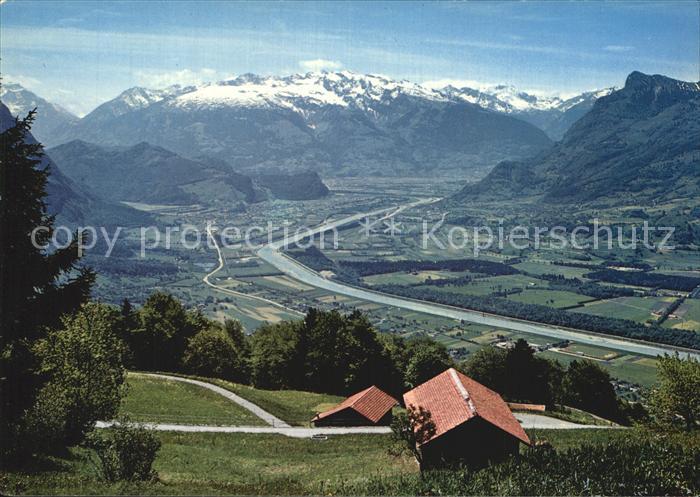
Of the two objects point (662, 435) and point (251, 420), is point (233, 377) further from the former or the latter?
point (662, 435)

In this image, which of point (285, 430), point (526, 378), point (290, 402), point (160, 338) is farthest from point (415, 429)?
point (160, 338)

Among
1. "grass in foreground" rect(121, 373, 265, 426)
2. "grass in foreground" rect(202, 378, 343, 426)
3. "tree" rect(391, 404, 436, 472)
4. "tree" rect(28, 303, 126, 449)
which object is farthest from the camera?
"grass in foreground" rect(202, 378, 343, 426)

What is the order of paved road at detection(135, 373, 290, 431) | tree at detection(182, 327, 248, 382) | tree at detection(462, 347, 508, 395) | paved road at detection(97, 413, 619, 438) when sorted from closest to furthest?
1. paved road at detection(97, 413, 619, 438)
2. paved road at detection(135, 373, 290, 431)
3. tree at detection(182, 327, 248, 382)
4. tree at detection(462, 347, 508, 395)

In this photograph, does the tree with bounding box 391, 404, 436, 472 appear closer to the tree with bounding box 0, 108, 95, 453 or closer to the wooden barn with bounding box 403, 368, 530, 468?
the wooden barn with bounding box 403, 368, 530, 468

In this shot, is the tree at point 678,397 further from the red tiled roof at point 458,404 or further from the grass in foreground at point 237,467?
the grass in foreground at point 237,467

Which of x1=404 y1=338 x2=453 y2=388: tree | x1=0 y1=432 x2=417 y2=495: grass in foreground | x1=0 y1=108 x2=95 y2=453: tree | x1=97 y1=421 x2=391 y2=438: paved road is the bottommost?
x1=404 y1=338 x2=453 y2=388: tree

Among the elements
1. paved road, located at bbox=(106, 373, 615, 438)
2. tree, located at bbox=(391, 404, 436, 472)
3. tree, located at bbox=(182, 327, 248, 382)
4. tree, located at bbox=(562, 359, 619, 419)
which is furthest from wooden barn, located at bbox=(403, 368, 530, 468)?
tree, located at bbox=(562, 359, 619, 419)

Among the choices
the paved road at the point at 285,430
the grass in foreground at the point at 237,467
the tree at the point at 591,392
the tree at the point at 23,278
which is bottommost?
the tree at the point at 591,392

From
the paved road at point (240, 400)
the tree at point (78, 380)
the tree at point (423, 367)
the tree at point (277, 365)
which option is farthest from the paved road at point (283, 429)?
the tree at point (277, 365)

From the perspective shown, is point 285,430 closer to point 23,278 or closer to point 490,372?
point 23,278
